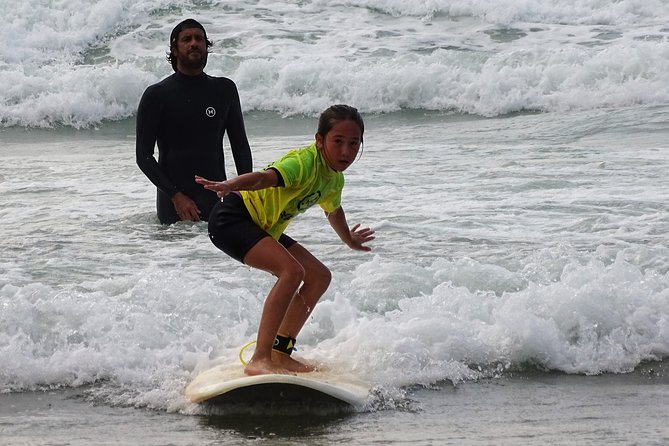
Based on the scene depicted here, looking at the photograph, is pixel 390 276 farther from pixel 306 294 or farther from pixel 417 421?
pixel 417 421

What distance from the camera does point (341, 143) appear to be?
178 inches

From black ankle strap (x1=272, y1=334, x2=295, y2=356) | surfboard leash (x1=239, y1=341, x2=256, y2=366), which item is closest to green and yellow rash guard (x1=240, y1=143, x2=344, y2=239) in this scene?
black ankle strap (x1=272, y1=334, x2=295, y2=356)

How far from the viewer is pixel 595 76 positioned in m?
15.5

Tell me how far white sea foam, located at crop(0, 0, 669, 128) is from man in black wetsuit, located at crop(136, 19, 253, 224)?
25.0 feet

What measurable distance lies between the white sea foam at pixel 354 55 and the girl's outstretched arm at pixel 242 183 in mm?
10629

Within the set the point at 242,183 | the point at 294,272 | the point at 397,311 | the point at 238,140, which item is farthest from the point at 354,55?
the point at 242,183

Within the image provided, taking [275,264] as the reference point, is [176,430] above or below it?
below

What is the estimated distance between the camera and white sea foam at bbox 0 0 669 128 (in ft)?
49.8

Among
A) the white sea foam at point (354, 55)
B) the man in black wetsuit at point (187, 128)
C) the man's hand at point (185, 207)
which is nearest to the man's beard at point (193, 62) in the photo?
the man in black wetsuit at point (187, 128)

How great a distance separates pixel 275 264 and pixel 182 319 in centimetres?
125

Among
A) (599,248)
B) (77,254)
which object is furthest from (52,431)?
(599,248)

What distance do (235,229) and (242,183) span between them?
47 centimetres

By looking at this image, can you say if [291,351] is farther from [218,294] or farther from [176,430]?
[218,294]

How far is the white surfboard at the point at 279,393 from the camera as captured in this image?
4.32 metres
